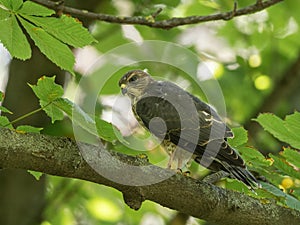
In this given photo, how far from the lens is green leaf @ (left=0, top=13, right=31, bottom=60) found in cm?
322

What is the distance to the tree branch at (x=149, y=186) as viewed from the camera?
2996 millimetres

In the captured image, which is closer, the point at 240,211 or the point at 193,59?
the point at 240,211

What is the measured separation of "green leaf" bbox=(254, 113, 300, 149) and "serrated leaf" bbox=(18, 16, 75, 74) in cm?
→ 106

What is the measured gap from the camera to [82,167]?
3115 millimetres

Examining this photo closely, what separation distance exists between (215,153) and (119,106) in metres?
1.94

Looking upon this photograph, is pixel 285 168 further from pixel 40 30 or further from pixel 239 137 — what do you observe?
pixel 40 30

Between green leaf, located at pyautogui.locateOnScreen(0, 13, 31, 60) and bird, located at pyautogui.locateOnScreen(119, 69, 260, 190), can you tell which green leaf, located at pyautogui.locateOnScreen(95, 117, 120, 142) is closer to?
green leaf, located at pyautogui.locateOnScreen(0, 13, 31, 60)

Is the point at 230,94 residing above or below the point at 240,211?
below

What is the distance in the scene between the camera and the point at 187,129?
4.80 metres

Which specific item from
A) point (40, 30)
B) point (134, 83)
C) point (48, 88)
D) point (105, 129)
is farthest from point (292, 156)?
point (134, 83)

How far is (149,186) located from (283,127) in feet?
2.54

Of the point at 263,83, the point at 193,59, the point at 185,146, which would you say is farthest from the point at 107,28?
the point at 185,146

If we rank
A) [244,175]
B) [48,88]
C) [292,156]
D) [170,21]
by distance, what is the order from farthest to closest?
[244,175], [170,21], [292,156], [48,88]

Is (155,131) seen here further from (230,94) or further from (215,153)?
(230,94)
